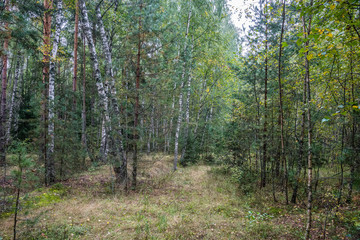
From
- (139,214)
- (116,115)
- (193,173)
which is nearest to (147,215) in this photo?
(139,214)

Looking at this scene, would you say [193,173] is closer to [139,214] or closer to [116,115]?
[116,115]

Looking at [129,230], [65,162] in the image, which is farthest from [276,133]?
[65,162]

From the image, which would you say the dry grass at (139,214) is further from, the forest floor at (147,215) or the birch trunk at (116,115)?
the birch trunk at (116,115)

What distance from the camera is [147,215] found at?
5.35m

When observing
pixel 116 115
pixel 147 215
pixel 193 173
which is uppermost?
pixel 116 115

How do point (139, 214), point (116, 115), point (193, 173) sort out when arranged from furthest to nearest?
1. point (193, 173)
2. point (116, 115)
3. point (139, 214)

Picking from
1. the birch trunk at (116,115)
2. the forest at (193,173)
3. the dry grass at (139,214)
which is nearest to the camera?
the dry grass at (139,214)

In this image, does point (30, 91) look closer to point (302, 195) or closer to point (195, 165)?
A: point (195, 165)

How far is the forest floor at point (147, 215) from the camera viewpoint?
4168 mm

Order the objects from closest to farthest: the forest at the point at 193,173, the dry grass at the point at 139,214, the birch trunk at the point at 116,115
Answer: the dry grass at the point at 139,214
the forest at the point at 193,173
the birch trunk at the point at 116,115

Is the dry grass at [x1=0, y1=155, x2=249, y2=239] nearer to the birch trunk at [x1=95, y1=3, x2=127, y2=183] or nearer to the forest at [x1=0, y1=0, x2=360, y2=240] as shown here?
the forest at [x1=0, y1=0, x2=360, y2=240]

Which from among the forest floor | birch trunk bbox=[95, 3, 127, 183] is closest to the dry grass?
the forest floor

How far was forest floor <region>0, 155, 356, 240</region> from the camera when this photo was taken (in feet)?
13.7

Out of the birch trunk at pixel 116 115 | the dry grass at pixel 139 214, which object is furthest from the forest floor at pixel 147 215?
the birch trunk at pixel 116 115
